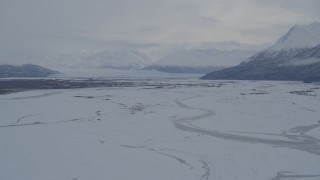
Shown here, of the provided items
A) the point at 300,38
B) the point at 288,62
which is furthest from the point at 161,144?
the point at 300,38

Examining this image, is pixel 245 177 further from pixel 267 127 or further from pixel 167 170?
pixel 267 127

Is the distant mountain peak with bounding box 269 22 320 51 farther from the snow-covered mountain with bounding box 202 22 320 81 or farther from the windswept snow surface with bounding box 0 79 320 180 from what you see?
the windswept snow surface with bounding box 0 79 320 180

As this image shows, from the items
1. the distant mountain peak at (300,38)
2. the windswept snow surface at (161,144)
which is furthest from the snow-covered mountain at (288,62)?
the windswept snow surface at (161,144)

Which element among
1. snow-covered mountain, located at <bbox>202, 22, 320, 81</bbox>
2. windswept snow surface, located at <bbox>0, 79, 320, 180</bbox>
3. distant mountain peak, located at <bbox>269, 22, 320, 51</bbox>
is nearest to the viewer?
windswept snow surface, located at <bbox>0, 79, 320, 180</bbox>

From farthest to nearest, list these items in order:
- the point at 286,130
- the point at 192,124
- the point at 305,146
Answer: the point at 192,124, the point at 286,130, the point at 305,146

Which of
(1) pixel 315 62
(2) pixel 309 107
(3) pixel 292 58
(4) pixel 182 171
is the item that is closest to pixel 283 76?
(1) pixel 315 62

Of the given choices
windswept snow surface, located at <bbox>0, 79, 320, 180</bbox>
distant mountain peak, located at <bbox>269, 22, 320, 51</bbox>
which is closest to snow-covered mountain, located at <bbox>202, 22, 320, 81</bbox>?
distant mountain peak, located at <bbox>269, 22, 320, 51</bbox>

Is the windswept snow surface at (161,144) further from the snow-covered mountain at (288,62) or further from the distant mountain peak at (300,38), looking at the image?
the distant mountain peak at (300,38)

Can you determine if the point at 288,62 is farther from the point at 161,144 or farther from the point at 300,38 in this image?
the point at 161,144
